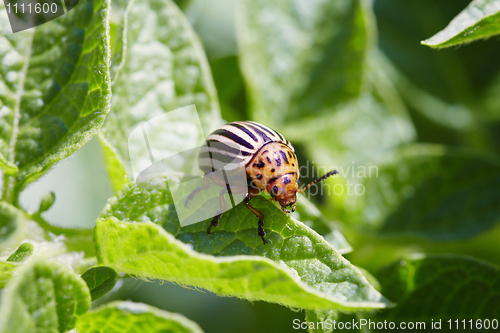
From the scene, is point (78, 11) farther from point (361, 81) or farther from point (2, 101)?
point (361, 81)

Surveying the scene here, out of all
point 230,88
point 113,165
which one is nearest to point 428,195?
point 230,88

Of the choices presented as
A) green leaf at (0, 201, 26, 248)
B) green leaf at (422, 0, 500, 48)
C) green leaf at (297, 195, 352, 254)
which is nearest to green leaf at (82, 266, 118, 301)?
green leaf at (0, 201, 26, 248)

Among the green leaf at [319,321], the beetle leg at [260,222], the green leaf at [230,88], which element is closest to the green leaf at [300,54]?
the green leaf at [230,88]

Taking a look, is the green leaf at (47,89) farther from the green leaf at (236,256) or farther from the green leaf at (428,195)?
the green leaf at (428,195)

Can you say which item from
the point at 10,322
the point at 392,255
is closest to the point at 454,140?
the point at 392,255

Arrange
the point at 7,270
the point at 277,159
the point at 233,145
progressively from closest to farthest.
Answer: the point at 7,270
the point at 233,145
the point at 277,159

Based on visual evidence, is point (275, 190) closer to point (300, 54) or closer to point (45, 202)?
point (45, 202)

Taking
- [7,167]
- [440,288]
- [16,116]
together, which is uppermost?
[16,116]
